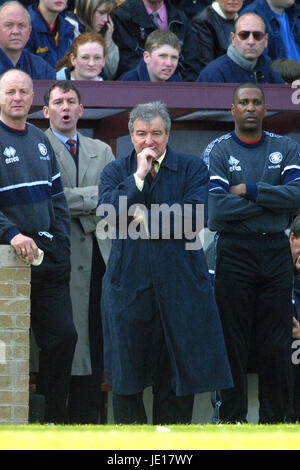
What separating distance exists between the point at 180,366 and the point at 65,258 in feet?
4.02

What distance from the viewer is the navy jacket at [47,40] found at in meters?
9.76

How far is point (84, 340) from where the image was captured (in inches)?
313

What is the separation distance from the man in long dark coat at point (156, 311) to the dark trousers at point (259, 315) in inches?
23.7

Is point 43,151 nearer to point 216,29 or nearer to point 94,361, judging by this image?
point 94,361

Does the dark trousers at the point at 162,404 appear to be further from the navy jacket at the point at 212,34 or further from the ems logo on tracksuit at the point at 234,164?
the navy jacket at the point at 212,34

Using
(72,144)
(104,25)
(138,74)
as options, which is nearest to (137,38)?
(104,25)

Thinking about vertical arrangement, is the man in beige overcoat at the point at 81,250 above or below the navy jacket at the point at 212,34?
below

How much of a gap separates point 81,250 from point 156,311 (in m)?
1.32

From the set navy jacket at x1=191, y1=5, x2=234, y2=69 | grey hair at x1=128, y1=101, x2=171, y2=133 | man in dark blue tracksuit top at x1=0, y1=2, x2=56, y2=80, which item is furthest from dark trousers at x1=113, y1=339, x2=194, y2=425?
navy jacket at x1=191, y1=5, x2=234, y2=69

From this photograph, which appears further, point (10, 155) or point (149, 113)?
point (10, 155)

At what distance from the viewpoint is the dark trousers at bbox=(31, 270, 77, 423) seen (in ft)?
24.0

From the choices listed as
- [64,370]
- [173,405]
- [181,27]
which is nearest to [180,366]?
[173,405]

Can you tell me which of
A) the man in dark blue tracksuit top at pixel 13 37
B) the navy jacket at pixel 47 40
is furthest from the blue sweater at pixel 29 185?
the navy jacket at pixel 47 40

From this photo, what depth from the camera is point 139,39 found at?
10.1 m
